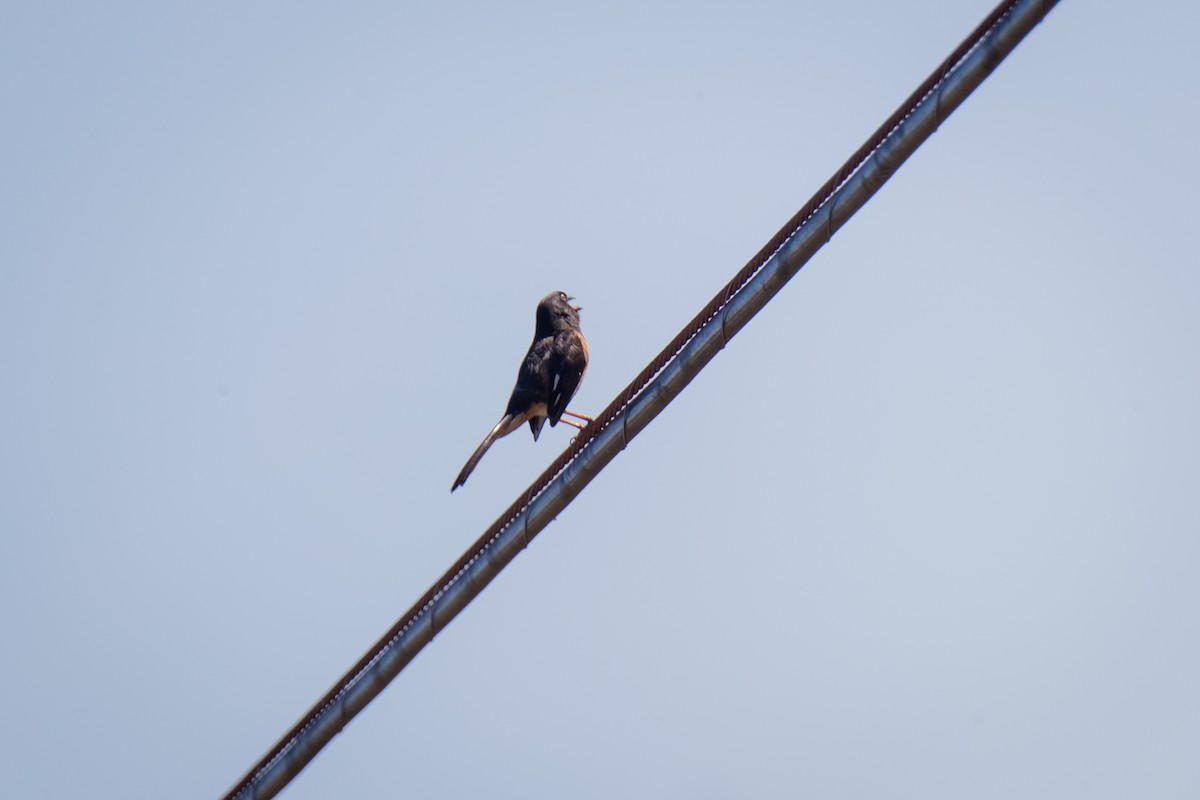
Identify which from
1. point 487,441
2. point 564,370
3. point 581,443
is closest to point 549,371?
point 564,370

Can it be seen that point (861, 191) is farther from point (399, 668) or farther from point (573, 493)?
point (399, 668)

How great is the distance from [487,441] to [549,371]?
60.7 inches

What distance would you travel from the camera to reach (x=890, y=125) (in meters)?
5.27

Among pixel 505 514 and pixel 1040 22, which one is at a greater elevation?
pixel 1040 22

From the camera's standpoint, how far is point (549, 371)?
1092 centimetres

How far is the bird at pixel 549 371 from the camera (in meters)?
10.6

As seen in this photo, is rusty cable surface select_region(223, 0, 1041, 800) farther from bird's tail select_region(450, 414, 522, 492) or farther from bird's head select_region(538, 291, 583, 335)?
bird's head select_region(538, 291, 583, 335)

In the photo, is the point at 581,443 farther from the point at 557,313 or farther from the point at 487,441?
the point at 557,313

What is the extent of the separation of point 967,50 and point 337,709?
344 centimetres

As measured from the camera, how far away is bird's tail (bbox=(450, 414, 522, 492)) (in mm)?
8953

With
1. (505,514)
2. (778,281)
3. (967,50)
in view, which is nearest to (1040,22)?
(967,50)

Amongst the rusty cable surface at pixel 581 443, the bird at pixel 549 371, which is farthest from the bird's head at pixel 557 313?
the rusty cable surface at pixel 581 443

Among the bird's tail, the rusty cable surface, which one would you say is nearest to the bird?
the bird's tail

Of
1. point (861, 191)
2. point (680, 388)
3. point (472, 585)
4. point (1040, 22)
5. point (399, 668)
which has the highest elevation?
point (1040, 22)
